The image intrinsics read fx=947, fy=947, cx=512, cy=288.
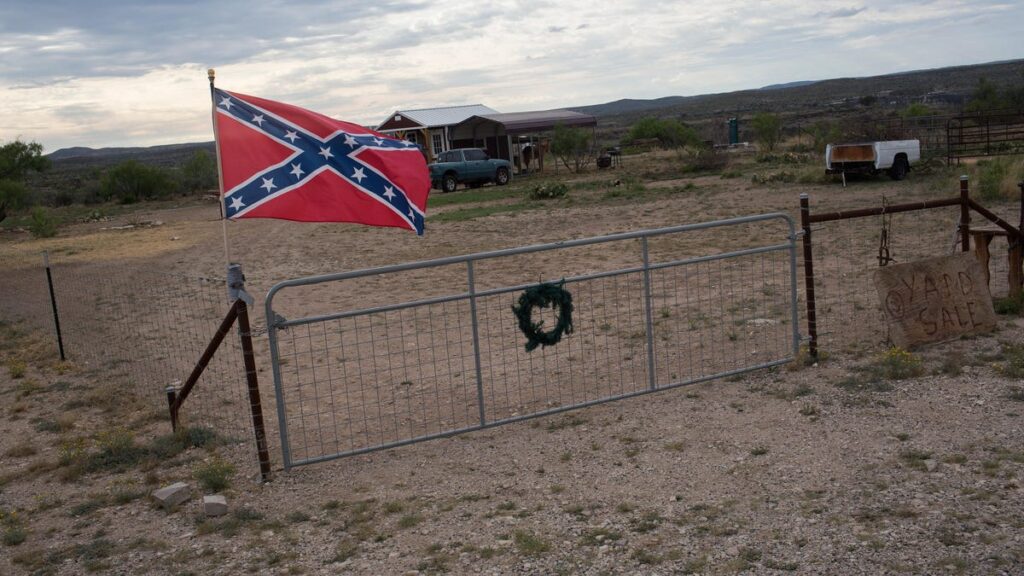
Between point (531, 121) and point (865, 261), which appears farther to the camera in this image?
point (531, 121)

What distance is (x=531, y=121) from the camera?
44.2m

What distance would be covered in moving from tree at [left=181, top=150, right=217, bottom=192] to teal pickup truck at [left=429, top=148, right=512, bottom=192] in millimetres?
18167

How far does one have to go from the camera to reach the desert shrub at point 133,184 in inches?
1741

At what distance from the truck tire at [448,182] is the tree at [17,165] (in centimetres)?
1509

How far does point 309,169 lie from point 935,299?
580 cm

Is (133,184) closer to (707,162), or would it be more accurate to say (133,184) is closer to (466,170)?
(466,170)

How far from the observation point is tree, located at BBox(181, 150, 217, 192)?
4869 cm

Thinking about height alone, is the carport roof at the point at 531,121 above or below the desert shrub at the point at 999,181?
above

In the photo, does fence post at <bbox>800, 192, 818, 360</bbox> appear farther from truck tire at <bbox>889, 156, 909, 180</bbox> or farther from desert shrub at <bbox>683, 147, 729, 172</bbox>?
desert shrub at <bbox>683, 147, 729, 172</bbox>

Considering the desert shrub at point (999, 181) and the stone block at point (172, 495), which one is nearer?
the stone block at point (172, 495)

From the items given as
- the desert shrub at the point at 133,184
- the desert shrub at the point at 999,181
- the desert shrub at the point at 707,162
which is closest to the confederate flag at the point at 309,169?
the desert shrub at the point at 999,181

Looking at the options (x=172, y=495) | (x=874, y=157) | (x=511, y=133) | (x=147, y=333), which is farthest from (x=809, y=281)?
(x=511, y=133)

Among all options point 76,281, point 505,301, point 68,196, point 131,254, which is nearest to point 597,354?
point 505,301

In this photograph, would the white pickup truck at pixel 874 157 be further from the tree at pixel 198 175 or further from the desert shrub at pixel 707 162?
the tree at pixel 198 175
